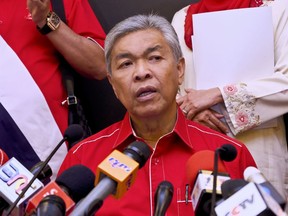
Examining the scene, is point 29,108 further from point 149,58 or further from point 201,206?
point 201,206

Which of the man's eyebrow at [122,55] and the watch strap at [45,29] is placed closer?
the man's eyebrow at [122,55]

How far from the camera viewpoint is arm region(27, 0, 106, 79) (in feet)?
5.81

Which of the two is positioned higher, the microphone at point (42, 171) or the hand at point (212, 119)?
the microphone at point (42, 171)

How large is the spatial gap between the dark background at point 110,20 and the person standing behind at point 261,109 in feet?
2.23

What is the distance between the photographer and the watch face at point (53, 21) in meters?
1.79

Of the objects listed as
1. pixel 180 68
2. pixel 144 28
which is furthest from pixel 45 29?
pixel 180 68

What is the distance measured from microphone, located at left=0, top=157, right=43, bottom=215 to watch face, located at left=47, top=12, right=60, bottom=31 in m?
0.79

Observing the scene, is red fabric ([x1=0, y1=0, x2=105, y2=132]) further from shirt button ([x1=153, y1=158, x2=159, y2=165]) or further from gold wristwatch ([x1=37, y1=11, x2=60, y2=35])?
shirt button ([x1=153, y1=158, x2=159, y2=165])

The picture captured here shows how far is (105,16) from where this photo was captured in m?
2.44

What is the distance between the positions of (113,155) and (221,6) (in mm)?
1100

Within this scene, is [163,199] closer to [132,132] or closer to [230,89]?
[132,132]

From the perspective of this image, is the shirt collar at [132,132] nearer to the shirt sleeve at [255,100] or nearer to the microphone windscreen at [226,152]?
the shirt sleeve at [255,100]

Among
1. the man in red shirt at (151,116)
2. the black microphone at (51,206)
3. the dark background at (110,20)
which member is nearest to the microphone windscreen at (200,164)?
the black microphone at (51,206)

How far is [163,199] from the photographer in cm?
91
